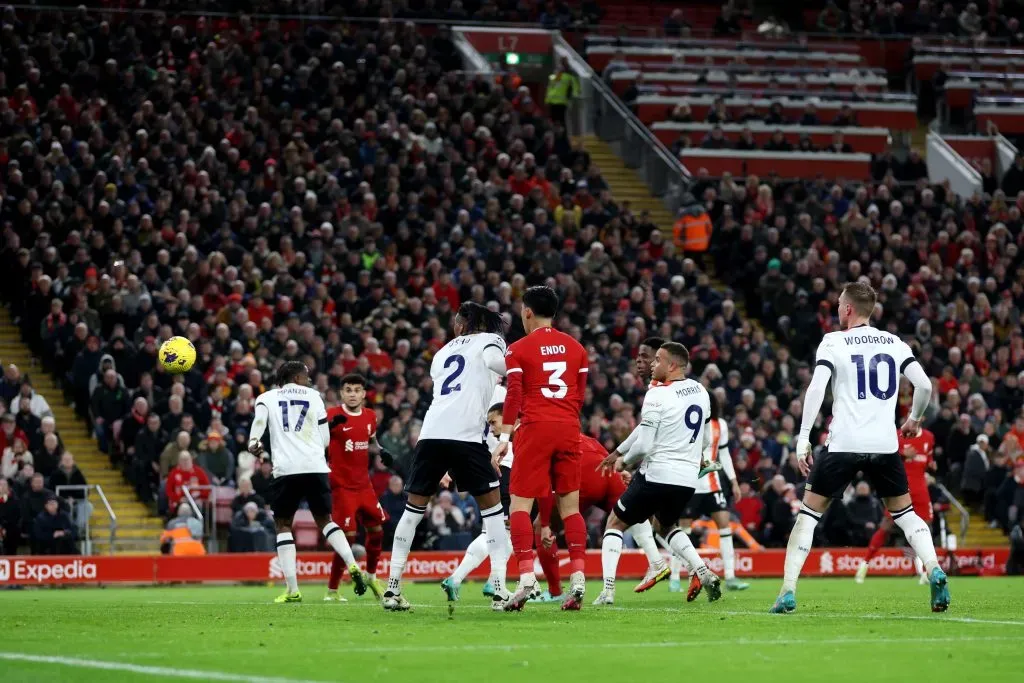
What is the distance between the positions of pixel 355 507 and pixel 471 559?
312 centimetres

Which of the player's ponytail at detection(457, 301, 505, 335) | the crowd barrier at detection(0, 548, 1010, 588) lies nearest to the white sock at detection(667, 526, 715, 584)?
the player's ponytail at detection(457, 301, 505, 335)

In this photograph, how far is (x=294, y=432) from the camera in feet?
53.4

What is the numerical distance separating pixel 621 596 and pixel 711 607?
313 cm

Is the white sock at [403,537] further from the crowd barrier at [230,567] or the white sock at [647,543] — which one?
the crowd barrier at [230,567]

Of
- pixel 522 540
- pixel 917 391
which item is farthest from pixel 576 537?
pixel 917 391

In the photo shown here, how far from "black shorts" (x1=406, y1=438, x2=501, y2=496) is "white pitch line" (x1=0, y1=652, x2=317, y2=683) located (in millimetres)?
4222

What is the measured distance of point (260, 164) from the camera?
30.7 m

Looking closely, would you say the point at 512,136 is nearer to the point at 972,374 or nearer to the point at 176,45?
the point at 176,45

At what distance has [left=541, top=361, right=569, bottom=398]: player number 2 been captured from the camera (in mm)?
12633

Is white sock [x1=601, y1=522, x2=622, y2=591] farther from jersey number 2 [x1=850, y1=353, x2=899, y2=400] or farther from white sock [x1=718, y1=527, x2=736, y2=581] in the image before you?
white sock [x1=718, y1=527, x2=736, y2=581]

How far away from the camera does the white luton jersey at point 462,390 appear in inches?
511

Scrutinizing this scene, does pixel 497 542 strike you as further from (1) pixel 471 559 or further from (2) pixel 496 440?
(2) pixel 496 440

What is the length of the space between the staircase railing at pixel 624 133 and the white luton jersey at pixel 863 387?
23.5 metres

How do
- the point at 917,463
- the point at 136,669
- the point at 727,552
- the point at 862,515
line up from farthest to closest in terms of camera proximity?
the point at 862,515 < the point at 917,463 < the point at 727,552 < the point at 136,669
